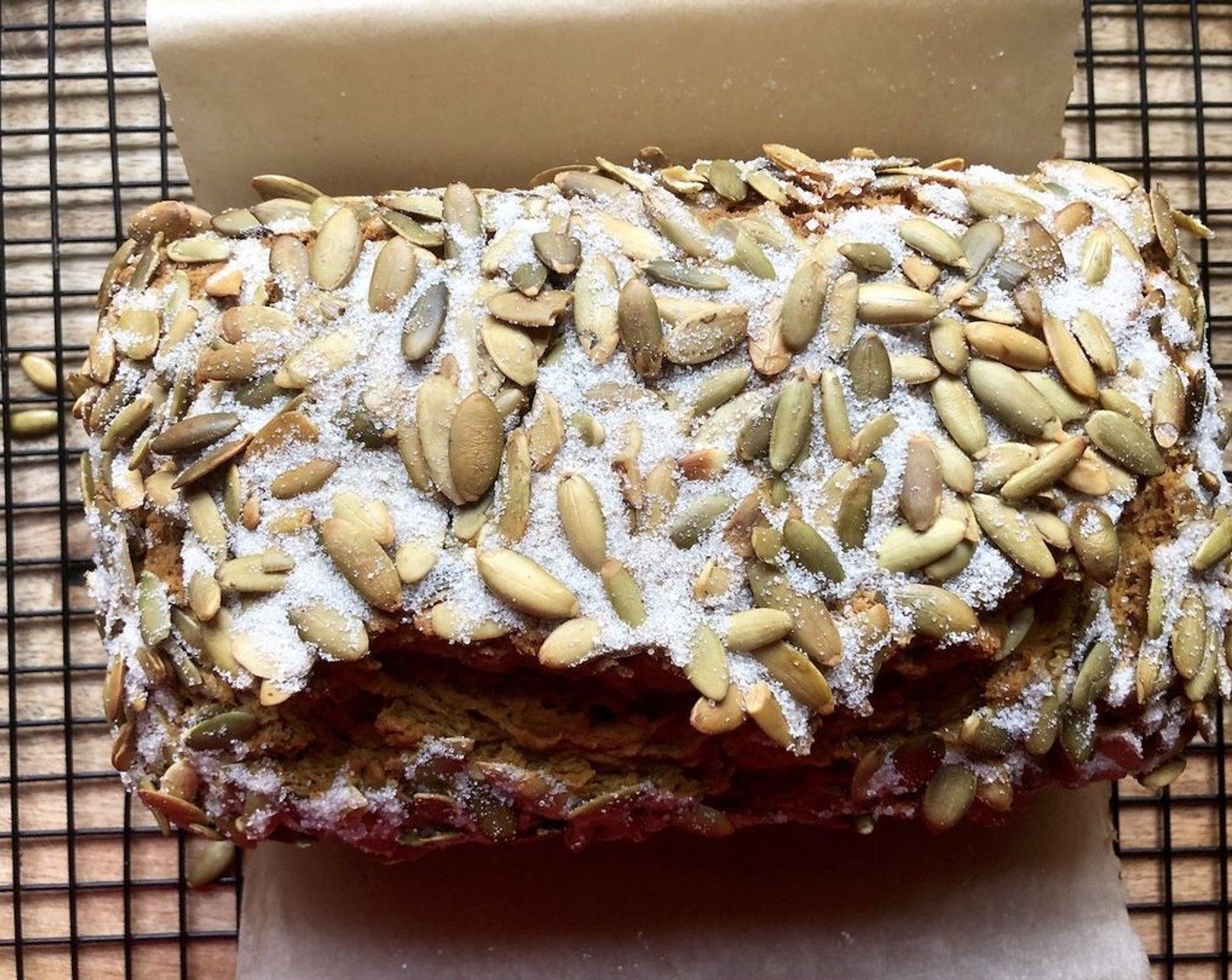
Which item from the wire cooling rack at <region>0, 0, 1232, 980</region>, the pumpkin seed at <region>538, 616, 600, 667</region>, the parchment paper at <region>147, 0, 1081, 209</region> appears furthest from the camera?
the wire cooling rack at <region>0, 0, 1232, 980</region>

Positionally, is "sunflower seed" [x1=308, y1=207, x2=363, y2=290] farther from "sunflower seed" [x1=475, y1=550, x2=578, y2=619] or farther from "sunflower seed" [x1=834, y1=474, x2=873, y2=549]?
"sunflower seed" [x1=834, y1=474, x2=873, y2=549]

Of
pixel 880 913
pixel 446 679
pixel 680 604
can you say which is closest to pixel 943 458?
pixel 680 604

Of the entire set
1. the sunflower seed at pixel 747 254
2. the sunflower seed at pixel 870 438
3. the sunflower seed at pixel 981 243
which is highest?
the sunflower seed at pixel 747 254

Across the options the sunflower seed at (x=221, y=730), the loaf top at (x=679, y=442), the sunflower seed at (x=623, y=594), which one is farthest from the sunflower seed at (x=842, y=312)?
the sunflower seed at (x=221, y=730)

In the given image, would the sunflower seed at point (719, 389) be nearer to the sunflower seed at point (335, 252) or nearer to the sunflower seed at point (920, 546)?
the sunflower seed at point (920, 546)

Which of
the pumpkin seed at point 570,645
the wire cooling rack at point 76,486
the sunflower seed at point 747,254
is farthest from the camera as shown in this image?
the wire cooling rack at point 76,486

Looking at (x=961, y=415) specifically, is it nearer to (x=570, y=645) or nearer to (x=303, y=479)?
(x=570, y=645)

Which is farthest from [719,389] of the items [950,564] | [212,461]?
[212,461]

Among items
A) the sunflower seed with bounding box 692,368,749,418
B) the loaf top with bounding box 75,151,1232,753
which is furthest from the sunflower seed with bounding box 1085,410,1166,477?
the sunflower seed with bounding box 692,368,749,418
